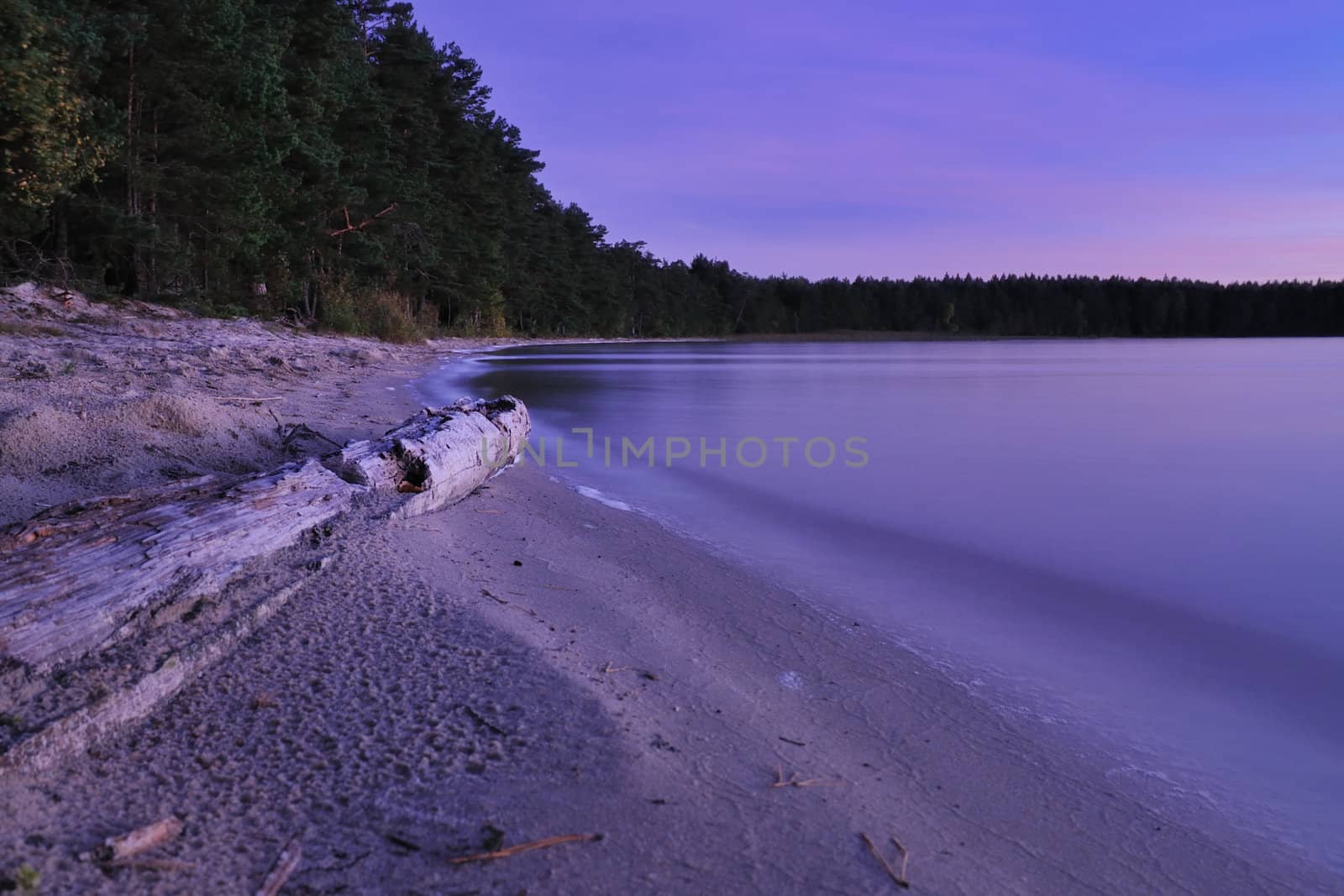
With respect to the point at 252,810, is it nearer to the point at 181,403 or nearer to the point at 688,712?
the point at 688,712

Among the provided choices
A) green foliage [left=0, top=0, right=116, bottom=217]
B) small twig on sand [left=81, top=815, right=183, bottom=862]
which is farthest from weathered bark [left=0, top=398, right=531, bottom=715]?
green foliage [left=0, top=0, right=116, bottom=217]

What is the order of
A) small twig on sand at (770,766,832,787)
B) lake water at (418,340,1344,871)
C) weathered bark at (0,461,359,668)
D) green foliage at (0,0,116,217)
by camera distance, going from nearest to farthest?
1. small twig on sand at (770,766,832,787)
2. weathered bark at (0,461,359,668)
3. lake water at (418,340,1344,871)
4. green foliage at (0,0,116,217)

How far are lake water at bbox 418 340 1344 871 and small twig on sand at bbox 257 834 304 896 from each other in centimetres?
177

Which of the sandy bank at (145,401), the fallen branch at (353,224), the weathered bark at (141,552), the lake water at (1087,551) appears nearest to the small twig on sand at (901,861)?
the lake water at (1087,551)

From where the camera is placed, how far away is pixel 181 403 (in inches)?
166

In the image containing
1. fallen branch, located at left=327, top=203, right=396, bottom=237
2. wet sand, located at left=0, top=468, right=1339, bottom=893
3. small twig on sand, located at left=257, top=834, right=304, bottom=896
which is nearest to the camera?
small twig on sand, located at left=257, top=834, right=304, bottom=896

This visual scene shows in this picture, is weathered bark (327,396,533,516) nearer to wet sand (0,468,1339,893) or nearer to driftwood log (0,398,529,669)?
driftwood log (0,398,529,669)

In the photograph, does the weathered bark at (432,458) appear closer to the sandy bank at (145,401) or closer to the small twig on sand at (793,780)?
Result: the sandy bank at (145,401)

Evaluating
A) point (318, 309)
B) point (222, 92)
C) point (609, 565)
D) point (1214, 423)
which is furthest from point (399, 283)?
point (609, 565)

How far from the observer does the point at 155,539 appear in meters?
2.18

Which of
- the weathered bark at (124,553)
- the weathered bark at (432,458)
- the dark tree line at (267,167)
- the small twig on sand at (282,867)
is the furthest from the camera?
the dark tree line at (267,167)

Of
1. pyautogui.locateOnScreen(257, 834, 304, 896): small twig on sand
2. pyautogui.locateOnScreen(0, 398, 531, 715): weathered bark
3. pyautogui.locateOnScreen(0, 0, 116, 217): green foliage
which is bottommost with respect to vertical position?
pyautogui.locateOnScreen(257, 834, 304, 896): small twig on sand

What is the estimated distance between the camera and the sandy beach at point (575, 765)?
1.32 meters

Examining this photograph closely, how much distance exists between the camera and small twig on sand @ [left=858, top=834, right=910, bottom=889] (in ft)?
4.46
